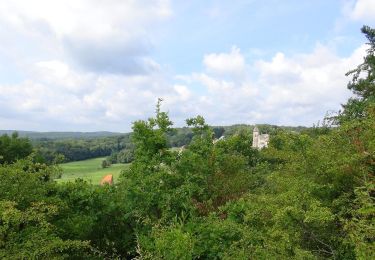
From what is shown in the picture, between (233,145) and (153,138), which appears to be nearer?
(153,138)

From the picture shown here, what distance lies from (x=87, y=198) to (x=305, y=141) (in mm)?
7379

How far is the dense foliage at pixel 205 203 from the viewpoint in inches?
317

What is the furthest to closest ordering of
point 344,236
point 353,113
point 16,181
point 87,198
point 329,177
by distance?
point 353,113 < point 87,198 < point 16,181 < point 329,177 < point 344,236

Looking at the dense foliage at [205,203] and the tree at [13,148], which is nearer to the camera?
the dense foliage at [205,203]

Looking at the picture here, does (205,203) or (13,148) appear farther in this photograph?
(13,148)

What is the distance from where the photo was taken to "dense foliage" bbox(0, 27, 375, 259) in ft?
26.5

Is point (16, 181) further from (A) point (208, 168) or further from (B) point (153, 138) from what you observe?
(A) point (208, 168)

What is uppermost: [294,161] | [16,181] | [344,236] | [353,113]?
[353,113]

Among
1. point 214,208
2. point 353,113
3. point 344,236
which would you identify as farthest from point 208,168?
point 353,113

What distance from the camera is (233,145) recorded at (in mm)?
14555

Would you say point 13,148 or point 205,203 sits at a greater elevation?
point 13,148

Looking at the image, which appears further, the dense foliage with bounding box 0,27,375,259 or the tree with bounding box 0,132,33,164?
the tree with bounding box 0,132,33,164

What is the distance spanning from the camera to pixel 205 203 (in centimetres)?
1321

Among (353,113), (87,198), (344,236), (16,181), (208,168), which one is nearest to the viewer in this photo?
(344,236)
